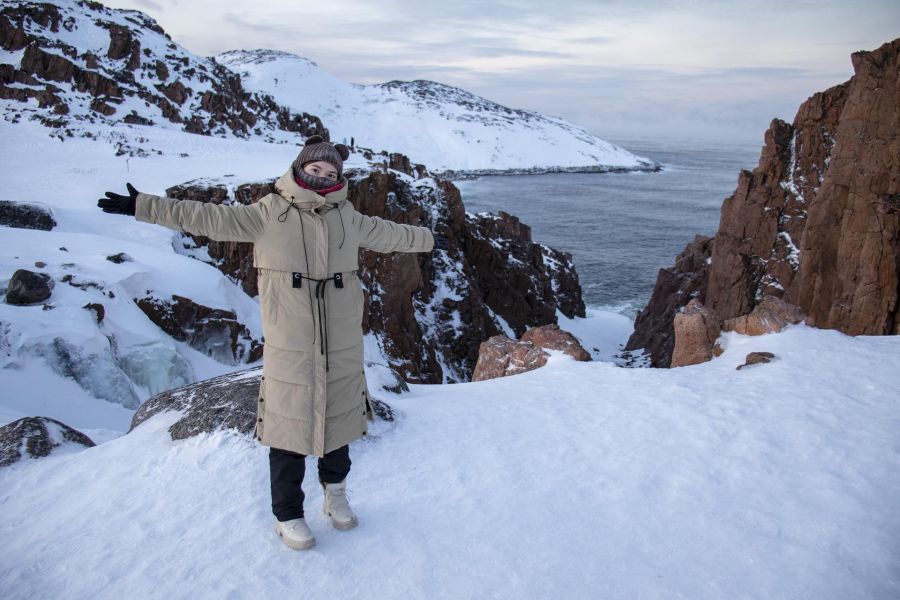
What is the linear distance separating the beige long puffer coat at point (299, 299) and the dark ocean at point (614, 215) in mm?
39968

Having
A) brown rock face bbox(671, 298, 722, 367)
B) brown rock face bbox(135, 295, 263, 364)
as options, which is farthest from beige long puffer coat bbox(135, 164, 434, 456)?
brown rock face bbox(135, 295, 263, 364)

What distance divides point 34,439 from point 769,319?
10.3 meters

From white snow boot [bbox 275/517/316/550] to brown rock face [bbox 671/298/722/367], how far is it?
330 inches

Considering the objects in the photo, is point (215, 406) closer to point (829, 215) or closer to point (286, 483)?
point (286, 483)

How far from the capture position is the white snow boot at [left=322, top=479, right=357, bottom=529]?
159 inches

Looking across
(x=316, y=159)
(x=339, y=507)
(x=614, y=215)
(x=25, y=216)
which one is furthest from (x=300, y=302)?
(x=614, y=215)

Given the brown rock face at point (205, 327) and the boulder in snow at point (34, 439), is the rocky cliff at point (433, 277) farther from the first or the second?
the boulder in snow at point (34, 439)

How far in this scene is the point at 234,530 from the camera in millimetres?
4059

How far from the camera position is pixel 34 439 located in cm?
573

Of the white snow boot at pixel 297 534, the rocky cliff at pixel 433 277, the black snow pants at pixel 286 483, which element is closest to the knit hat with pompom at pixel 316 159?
the black snow pants at pixel 286 483

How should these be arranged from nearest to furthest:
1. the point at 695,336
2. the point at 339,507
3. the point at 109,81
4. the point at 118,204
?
the point at 118,204 → the point at 339,507 → the point at 695,336 → the point at 109,81

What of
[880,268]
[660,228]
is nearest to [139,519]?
[880,268]

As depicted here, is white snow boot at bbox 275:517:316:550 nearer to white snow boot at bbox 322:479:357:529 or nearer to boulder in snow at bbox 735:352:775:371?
white snow boot at bbox 322:479:357:529

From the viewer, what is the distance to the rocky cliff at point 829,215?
18.6 m
